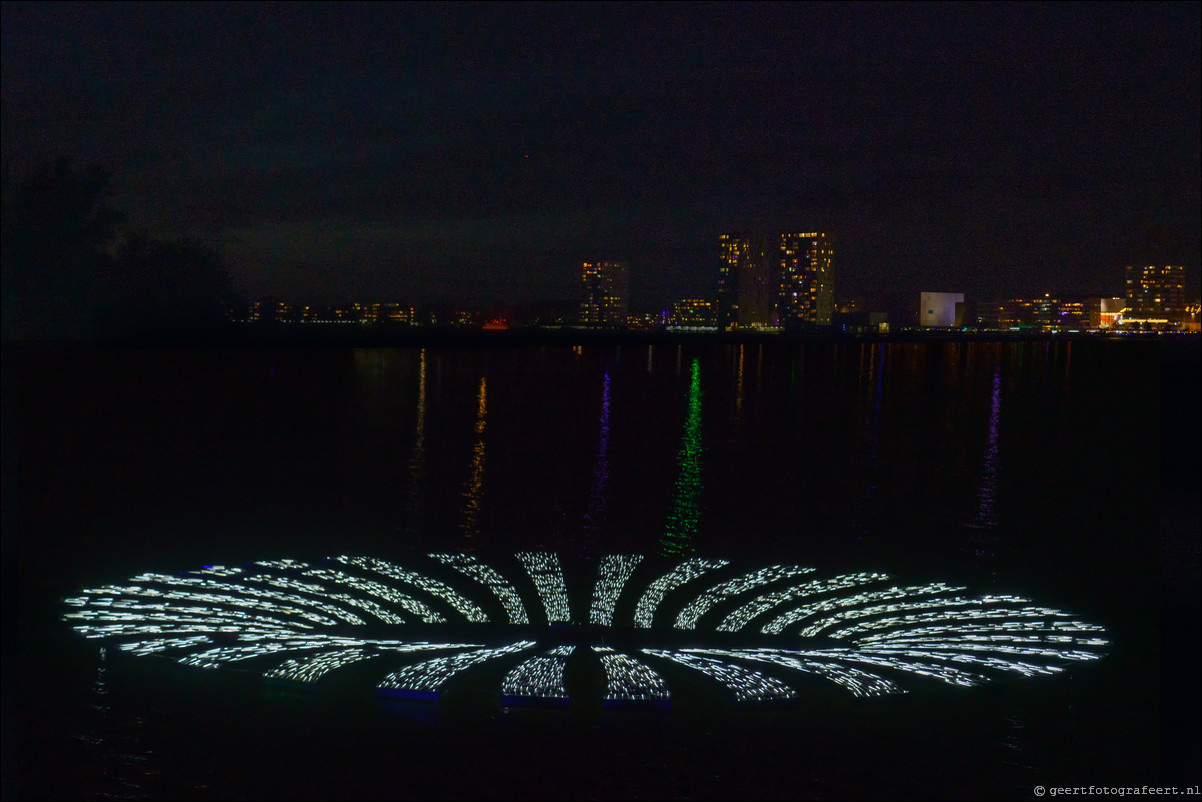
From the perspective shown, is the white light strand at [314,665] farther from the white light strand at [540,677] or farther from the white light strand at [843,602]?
the white light strand at [843,602]

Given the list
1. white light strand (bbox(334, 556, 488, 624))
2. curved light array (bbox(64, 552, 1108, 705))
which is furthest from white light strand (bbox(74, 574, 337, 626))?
white light strand (bbox(334, 556, 488, 624))

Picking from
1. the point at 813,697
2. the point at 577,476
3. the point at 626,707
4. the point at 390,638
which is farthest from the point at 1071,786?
the point at 577,476

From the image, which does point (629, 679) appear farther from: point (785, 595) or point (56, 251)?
point (56, 251)

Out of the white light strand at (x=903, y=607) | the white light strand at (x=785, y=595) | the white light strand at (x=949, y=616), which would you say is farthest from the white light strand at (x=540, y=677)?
the white light strand at (x=949, y=616)

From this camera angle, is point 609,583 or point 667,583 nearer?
point 609,583

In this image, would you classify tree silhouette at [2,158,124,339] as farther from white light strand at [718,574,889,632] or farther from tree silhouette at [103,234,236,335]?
white light strand at [718,574,889,632]

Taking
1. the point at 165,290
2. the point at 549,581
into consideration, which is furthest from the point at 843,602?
the point at 165,290
